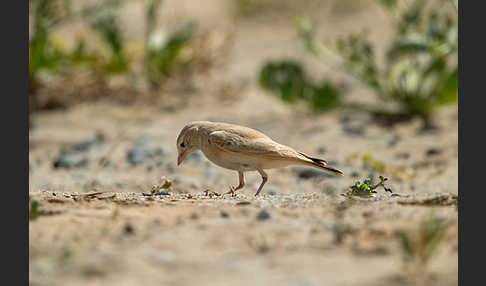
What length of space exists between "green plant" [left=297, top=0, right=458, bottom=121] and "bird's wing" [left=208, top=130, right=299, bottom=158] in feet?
14.2

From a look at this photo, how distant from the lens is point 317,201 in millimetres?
4852

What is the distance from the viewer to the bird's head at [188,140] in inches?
234

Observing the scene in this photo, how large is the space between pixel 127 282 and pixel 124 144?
6126 mm

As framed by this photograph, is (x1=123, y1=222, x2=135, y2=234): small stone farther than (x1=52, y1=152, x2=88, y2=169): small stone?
No

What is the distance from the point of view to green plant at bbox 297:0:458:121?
9.38m

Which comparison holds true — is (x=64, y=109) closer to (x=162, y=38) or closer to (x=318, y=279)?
(x=162, y=38)

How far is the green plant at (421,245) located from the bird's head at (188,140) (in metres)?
2.78

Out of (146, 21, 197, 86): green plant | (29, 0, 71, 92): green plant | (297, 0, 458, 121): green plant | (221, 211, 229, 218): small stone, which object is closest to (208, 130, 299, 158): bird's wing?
(221, 211, 229, 218): small stone

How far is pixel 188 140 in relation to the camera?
6.01m

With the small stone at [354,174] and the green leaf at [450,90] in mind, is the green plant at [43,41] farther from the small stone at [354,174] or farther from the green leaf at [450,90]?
the green leaf at [450,90]

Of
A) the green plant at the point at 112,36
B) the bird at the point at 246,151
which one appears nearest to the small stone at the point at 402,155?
the bird at the point at 246,151

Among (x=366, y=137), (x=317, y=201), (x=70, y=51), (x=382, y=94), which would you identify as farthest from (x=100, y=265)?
(x=70, y=51)

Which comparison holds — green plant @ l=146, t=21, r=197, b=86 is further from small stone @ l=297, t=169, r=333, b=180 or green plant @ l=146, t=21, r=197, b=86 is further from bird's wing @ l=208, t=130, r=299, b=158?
bird's wing @ l=208, t=130, r=299, b=158

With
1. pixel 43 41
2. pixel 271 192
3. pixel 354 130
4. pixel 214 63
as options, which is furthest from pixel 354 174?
pixel 43 41
